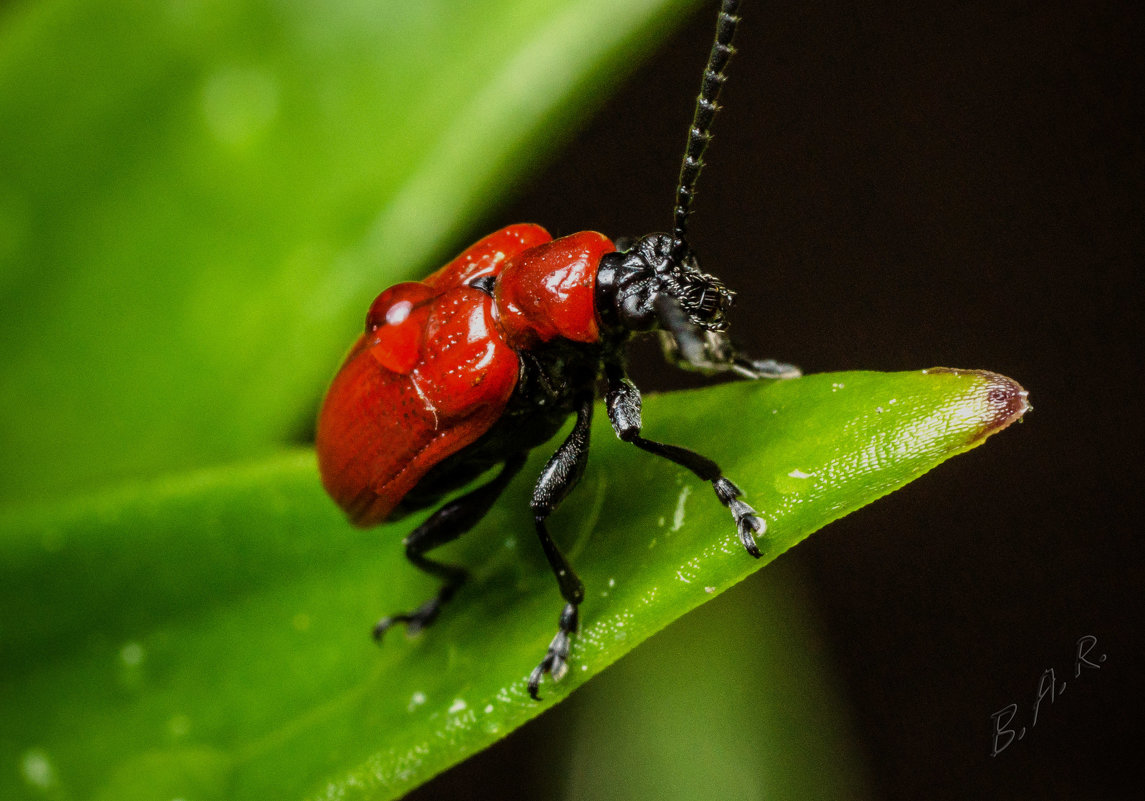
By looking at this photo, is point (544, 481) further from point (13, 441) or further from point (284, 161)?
point (13, 441)

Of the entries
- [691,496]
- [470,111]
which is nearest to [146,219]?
[470,111]

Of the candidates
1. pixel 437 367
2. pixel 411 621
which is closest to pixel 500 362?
pixel 437 367

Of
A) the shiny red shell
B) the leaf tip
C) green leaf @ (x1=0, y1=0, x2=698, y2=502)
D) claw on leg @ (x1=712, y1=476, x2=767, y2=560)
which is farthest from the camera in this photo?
green leaf @ (x1=0, y1=0, x2=698, y2=502)

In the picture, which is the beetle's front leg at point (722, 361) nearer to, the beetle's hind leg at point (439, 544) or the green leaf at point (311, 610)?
the green leaf at point (311, 610)

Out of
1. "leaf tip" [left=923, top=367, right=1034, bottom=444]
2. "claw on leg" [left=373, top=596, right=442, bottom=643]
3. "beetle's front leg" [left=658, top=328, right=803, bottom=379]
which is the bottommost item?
"claw on leg" [left=373, top=596, right=442, bottom=643]

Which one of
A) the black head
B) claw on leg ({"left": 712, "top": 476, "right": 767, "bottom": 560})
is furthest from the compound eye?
claw on leg ({"left": 712, "top": 476, "right": 767, "bottom": 560})

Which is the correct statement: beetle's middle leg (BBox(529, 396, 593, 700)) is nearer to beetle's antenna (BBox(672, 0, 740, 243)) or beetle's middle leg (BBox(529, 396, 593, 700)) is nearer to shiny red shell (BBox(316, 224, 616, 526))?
shiny red shell (BBox(316, 224, 616, 526))
